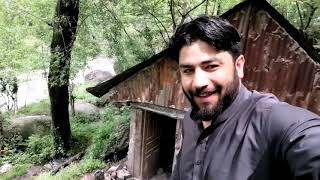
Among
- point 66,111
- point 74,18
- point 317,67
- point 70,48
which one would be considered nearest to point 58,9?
point 74,18

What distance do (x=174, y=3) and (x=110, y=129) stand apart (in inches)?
219

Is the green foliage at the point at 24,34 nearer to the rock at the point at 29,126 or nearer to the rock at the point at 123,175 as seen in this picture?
the rock at the point at 29,126

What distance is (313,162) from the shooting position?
159cm

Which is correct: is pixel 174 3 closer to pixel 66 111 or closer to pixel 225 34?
pixel 66 111

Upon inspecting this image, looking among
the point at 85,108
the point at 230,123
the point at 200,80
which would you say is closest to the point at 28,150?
the point at 85,108

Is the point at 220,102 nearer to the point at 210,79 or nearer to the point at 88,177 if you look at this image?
the point at 210,79

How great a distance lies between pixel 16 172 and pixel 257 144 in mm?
14176

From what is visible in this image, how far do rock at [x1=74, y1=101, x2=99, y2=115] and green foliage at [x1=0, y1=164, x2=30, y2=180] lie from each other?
649 cm

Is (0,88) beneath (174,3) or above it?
beneath

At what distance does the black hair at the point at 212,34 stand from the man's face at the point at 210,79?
0.03 m

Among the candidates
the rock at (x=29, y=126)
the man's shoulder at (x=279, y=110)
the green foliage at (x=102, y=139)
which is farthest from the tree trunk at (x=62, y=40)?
the man's shoulder at (x=279, y=110)

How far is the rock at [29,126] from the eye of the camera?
17.3 metres

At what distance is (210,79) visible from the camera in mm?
2248

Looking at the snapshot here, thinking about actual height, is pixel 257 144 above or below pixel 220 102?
below
